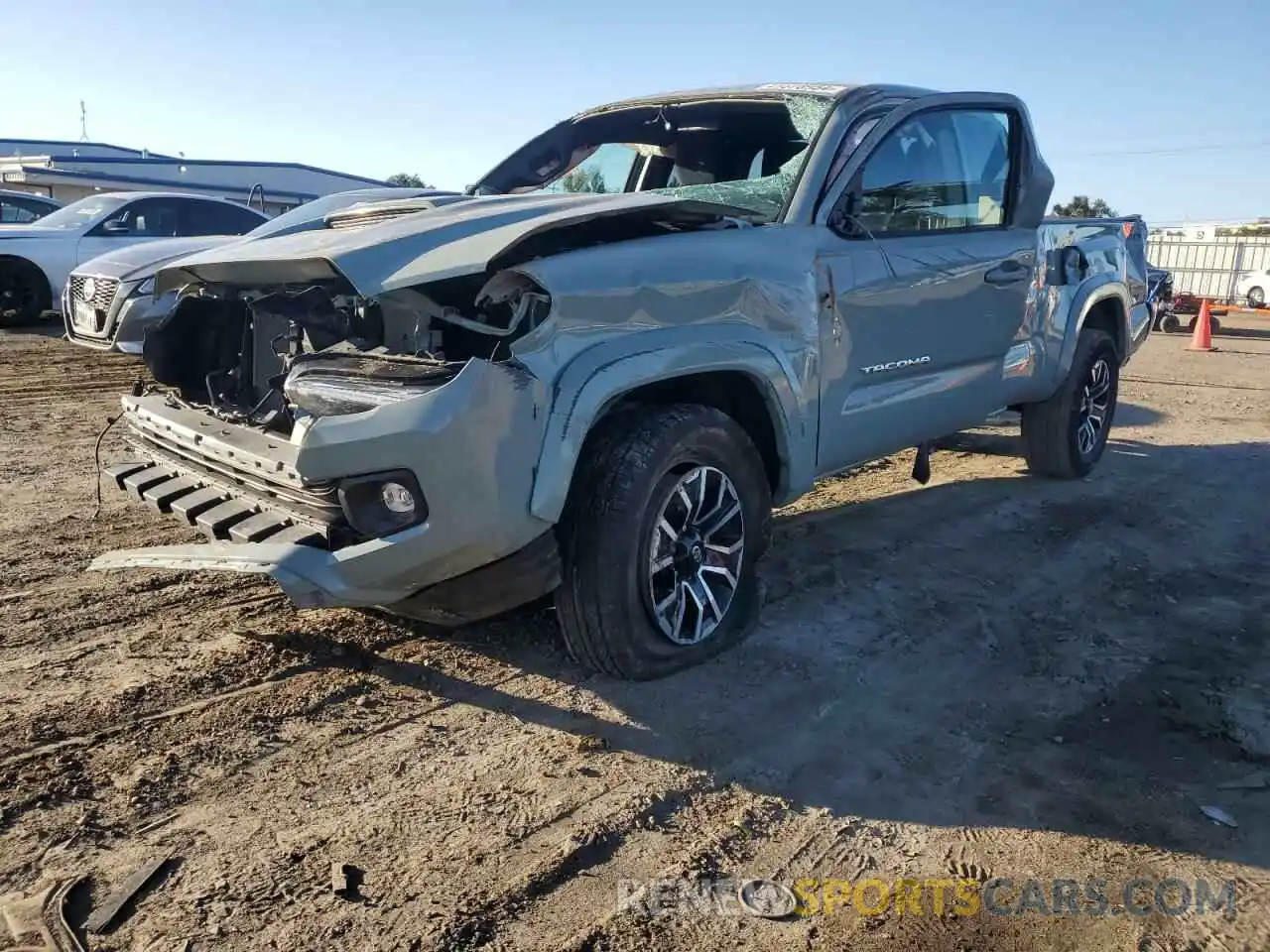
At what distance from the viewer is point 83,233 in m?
11.9

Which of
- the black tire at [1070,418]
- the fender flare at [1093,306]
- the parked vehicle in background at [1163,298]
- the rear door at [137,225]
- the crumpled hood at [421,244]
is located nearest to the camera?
the crumpled hood at [421,244]

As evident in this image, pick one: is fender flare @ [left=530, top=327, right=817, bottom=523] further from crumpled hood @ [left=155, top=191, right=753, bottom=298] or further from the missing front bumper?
crumpled hood @ [left=155, top=191, right=753, bottom=298]

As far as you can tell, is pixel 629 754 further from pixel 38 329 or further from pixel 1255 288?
pixel 1255 288

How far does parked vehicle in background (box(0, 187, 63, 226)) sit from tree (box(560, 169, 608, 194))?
11.9 m

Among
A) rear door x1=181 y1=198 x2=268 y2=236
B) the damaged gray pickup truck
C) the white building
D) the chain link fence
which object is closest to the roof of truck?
the damaged gray pickup truck

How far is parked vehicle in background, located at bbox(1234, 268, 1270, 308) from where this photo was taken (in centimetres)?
2512

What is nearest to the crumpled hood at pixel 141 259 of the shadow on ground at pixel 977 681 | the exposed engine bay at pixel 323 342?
the exposed engine bay at pixel 323 342

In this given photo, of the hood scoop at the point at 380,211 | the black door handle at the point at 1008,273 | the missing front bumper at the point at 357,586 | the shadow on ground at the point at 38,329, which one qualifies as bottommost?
the shadow on ground at the point at 38,329

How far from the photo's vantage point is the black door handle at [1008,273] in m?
4.97

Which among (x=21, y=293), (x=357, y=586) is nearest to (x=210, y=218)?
(x=21, y=293)

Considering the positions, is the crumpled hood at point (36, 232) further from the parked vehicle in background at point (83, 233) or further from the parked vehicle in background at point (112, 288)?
the parked vehicle in background at point (112, 288)

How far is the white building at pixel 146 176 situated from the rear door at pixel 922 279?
19.6 m

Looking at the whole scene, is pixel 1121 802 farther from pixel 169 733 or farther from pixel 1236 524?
pixel 1236 524

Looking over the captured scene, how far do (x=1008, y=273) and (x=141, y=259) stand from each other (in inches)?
296
